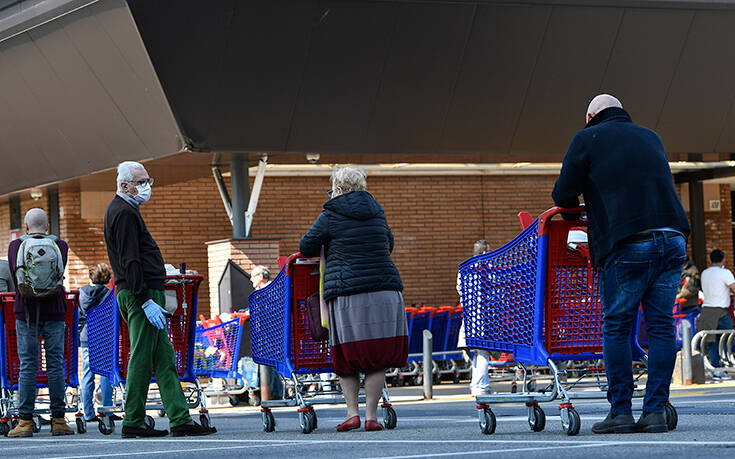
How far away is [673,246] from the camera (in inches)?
280

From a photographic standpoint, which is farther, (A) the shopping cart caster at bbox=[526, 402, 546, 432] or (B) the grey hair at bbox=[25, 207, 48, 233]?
(B) the grey hair at bbox=[25, 207, 48, 233]

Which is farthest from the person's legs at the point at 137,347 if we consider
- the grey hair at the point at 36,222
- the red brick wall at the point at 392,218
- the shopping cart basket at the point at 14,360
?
the red brick wall at the point at 392,218

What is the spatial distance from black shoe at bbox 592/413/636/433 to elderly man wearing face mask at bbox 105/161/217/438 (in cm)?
325

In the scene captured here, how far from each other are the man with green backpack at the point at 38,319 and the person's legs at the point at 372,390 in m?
3.41

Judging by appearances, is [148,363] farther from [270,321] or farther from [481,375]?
[481,375]

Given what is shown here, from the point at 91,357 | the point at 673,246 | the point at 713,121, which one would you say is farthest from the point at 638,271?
the point at 713,121

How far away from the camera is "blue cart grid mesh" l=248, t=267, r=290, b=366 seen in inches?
374

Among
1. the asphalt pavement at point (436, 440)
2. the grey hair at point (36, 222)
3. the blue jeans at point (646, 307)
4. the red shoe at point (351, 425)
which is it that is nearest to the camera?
the asphalt pavement at point (436, 440)

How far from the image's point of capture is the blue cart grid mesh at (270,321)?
9.49 metres

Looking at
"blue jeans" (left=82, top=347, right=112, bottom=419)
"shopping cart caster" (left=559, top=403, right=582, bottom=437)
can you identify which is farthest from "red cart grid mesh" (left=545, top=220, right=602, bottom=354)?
"blue jeans" (left=82, top=347, right=112, bottom=419)

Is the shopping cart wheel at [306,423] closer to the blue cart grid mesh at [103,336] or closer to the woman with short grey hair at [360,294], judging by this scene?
the woman with short grey hair at [360,294]

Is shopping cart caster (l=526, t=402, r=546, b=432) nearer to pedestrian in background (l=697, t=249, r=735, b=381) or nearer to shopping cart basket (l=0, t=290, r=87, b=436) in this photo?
shopping cart basket (l=0, t=290, r=87, b=436)

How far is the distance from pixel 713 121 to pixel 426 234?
622 cm

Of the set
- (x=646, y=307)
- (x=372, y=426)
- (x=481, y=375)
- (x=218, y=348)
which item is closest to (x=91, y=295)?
(x=218, y=348)
